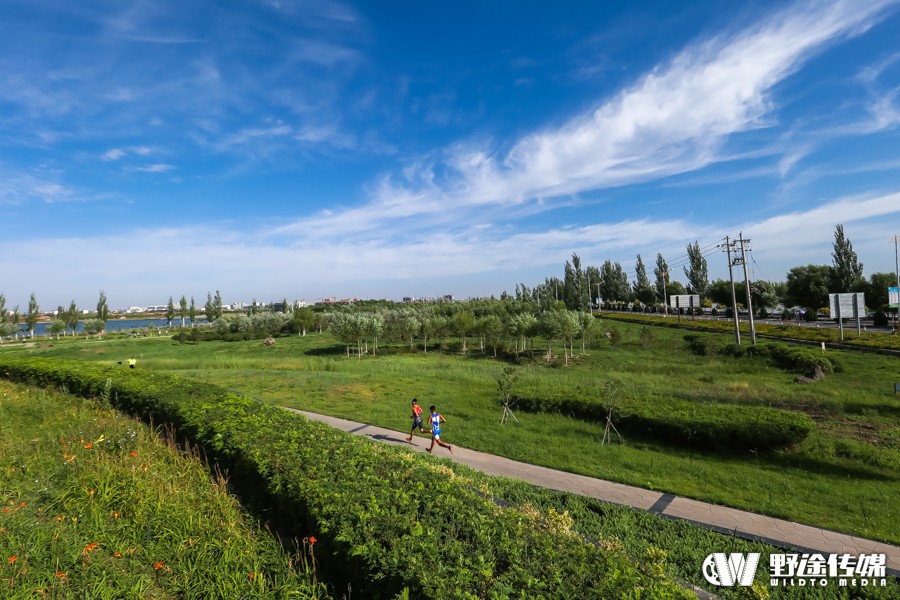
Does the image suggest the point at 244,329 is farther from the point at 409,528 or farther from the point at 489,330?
the point at 409,528

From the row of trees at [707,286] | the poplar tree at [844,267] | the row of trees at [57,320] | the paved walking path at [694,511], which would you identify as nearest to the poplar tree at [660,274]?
the row of trees at [707,286]

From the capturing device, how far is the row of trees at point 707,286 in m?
48.6

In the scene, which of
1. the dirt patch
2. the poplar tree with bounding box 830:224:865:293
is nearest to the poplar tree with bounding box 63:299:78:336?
the dirt patch

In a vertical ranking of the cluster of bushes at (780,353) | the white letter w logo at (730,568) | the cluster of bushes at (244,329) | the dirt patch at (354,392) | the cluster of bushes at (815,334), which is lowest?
the cluster of bushes at (780,353)

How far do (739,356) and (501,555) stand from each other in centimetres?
3218

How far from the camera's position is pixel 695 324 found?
45000 mm

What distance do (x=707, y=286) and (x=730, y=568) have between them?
79091 mm

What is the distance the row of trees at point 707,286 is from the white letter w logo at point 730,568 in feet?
194

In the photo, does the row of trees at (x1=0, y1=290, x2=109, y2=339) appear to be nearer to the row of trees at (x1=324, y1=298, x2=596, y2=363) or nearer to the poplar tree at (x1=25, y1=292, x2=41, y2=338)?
the poplar tree at (x1=25, y1=292, x2=41, y2=338)

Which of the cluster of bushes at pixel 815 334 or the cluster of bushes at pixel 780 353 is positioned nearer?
Result: the cluster of bushes at pixel 780 353

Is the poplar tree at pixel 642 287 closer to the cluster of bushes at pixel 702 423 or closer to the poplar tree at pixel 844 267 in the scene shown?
the poplar tree at pixel 844 267

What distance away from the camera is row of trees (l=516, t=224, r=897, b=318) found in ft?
159

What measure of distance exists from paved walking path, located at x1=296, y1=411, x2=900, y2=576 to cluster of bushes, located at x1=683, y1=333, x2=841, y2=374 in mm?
21721

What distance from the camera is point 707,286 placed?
71.8 m
